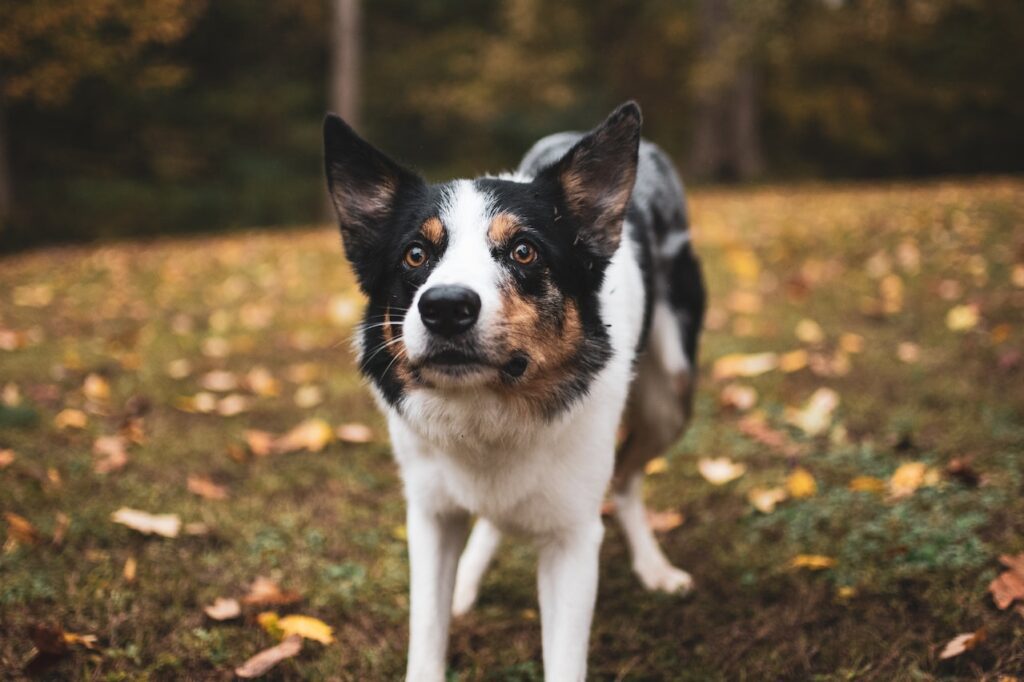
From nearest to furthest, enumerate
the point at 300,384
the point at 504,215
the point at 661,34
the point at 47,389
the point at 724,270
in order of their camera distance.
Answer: the point at 504,215
the point at 47,389
the point at 300,384
the point at 724,270
the point at 661,34

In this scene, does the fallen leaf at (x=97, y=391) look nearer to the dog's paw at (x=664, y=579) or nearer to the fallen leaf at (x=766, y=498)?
the dog's paw at (x=664, y=579)

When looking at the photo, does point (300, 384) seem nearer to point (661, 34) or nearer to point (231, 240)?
point (231, 240)

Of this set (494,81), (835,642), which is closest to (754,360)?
(835,642)

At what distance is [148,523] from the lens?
3441 mm

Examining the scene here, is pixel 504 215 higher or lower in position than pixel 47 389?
higher

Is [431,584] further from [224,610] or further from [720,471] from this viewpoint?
[720,471]

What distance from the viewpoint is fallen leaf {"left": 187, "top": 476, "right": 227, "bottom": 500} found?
12.8 ft

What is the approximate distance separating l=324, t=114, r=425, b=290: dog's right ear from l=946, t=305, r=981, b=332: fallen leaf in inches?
190

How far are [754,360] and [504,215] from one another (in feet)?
11.9

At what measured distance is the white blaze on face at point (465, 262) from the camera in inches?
87.0

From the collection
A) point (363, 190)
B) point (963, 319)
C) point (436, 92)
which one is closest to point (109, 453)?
point (363, 190)

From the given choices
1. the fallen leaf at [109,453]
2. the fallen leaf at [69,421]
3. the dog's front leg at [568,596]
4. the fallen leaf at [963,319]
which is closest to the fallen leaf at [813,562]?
the dog's front leg at [568,596]

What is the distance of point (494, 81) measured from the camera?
1803 centimetres

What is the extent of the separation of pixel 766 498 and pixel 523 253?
2012mm
